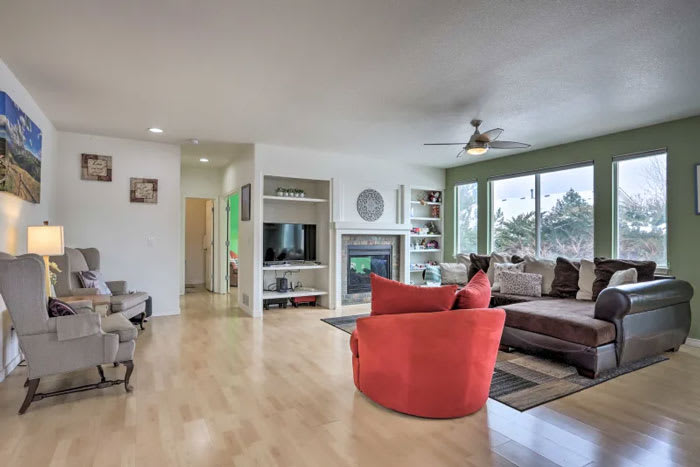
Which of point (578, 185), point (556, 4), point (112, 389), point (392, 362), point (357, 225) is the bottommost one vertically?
point (112, 389)

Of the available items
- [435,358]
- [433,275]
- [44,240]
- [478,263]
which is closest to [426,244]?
[433,275]

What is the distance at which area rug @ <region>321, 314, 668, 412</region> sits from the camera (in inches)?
110

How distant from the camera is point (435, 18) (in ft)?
7.77

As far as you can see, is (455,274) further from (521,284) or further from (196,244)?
(196,244)

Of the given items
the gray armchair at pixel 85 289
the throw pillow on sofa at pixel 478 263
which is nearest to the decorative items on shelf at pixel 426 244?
the throw pillow on sofa at pixel 478 263

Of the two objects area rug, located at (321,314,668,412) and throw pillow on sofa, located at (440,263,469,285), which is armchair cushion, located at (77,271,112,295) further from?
throw pillow on sofa, located at (440,263,469,285)

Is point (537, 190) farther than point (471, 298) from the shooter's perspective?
Yes

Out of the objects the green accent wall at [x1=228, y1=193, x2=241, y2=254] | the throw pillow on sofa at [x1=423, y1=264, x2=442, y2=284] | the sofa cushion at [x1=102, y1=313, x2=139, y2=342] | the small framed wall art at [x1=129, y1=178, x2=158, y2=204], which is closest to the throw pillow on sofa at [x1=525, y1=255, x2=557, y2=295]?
the throw pillow on sofa at [x1=423, y1=264, x2=442, y2=284]

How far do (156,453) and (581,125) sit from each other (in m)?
5.27

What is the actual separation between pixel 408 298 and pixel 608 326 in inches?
81.2

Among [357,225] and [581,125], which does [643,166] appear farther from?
[357,225]

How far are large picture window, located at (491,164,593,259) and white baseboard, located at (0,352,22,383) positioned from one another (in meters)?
6.41

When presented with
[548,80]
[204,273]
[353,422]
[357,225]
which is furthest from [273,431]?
[204,273]

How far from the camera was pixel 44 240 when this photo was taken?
3.51 meters
